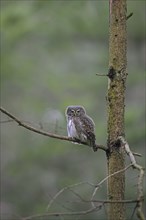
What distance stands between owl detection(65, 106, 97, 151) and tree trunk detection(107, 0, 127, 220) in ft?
1.06

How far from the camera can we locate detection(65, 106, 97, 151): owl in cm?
511

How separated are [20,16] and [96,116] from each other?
226 cm

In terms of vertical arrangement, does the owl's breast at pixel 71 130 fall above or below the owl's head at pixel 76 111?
below

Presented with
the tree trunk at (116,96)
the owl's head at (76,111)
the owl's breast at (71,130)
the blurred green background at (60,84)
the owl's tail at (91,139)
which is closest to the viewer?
the tree trunk at (116,96)

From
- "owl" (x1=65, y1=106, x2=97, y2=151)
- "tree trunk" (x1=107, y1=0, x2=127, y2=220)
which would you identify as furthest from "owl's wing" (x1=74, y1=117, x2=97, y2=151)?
"tree trunk" (x1=107, y1=0, x2=127, y2=220)

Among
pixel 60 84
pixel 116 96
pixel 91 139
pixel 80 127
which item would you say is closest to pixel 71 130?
pixel 80 127

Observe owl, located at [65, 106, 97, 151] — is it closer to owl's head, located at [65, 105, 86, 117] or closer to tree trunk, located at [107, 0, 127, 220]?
owl's head, located at [65, 105, 86, 117]

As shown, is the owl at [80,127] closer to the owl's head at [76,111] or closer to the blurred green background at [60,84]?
the owl's head at [76,111]

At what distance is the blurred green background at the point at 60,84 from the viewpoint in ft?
28.5

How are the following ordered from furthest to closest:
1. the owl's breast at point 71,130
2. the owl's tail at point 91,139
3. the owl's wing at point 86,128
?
the owl's breast at point 71,130 < the owl's wing at point 86,128 < the owl's tail at point 91,139

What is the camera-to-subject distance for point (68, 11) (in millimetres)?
8695

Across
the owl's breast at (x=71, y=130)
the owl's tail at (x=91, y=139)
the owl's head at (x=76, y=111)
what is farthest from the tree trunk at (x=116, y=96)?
the owl's head at (x=76, y=111)

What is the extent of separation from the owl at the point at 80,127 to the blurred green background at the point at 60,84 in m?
2.92

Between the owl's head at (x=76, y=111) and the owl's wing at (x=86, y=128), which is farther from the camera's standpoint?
the owl's head at (x=76, y=111)
